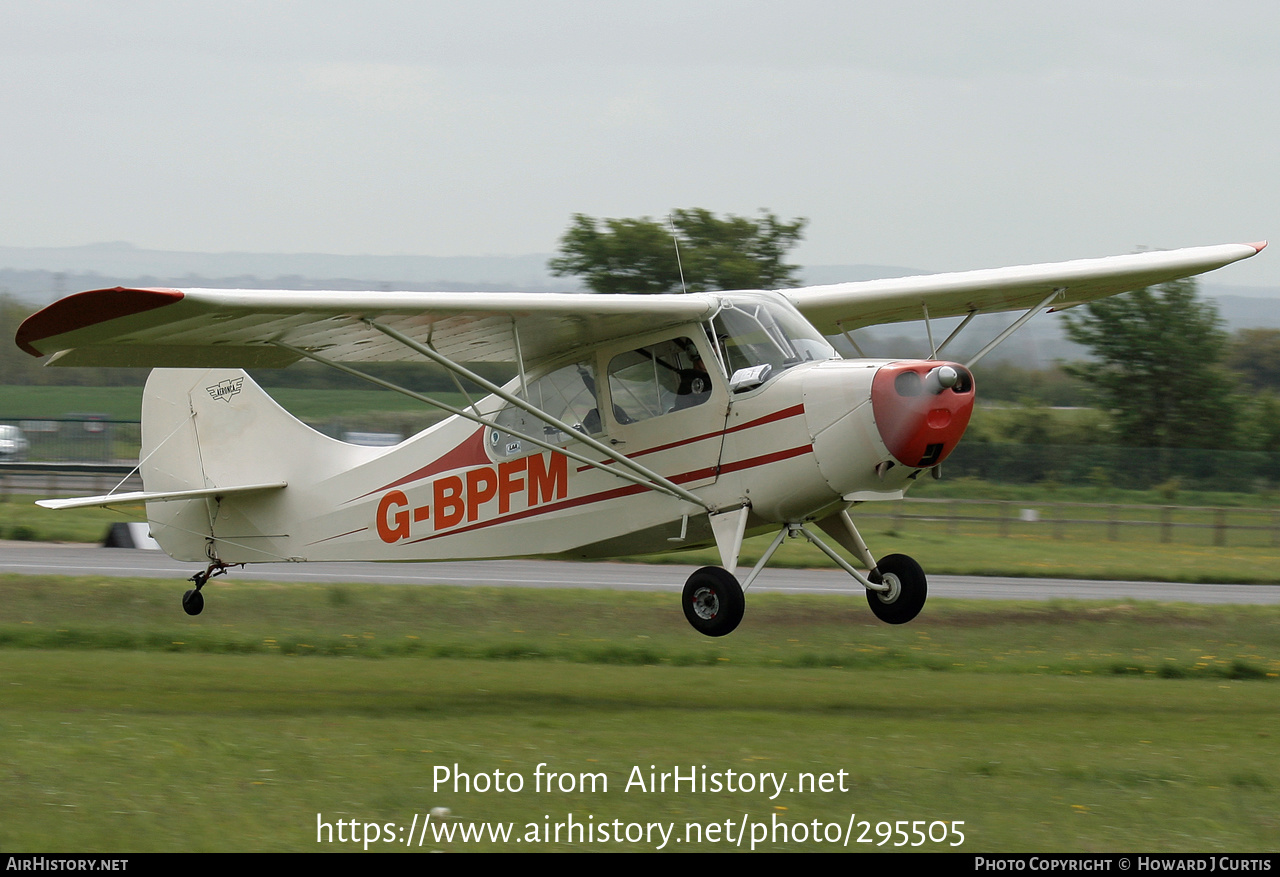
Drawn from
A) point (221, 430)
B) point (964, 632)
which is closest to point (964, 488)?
point (964, 632)

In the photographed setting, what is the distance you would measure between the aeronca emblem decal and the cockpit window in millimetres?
6957

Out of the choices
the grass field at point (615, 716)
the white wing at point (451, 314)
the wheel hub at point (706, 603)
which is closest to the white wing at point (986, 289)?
the white wing at point (451, 314)

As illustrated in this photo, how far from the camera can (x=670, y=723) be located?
34.4ft

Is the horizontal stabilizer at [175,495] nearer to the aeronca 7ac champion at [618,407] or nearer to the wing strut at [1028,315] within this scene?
the aeronca 7ac champion at [618,407]

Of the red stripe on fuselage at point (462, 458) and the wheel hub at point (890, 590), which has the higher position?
the red stripe on fuselage at point (462, 458)

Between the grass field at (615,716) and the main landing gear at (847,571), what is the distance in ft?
2.58

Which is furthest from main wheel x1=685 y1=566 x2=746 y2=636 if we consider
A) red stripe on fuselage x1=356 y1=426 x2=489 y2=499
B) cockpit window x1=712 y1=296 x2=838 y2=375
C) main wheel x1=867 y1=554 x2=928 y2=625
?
red stripe on fuselage x1=356 y1=426 x2=489 y2=499

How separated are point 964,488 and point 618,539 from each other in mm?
27608

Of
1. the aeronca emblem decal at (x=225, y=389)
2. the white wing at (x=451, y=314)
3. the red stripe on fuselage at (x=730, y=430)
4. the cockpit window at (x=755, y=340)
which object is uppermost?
the white wing at (x=451, y=314)

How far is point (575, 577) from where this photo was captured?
2392cm

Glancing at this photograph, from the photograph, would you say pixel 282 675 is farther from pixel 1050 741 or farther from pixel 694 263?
pixel 694 263

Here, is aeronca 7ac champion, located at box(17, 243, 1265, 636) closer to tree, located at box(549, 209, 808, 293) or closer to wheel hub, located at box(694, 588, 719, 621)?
wheel hub, located at box(694, 588, 719, 621)

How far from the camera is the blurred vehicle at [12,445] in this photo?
1735 inches
